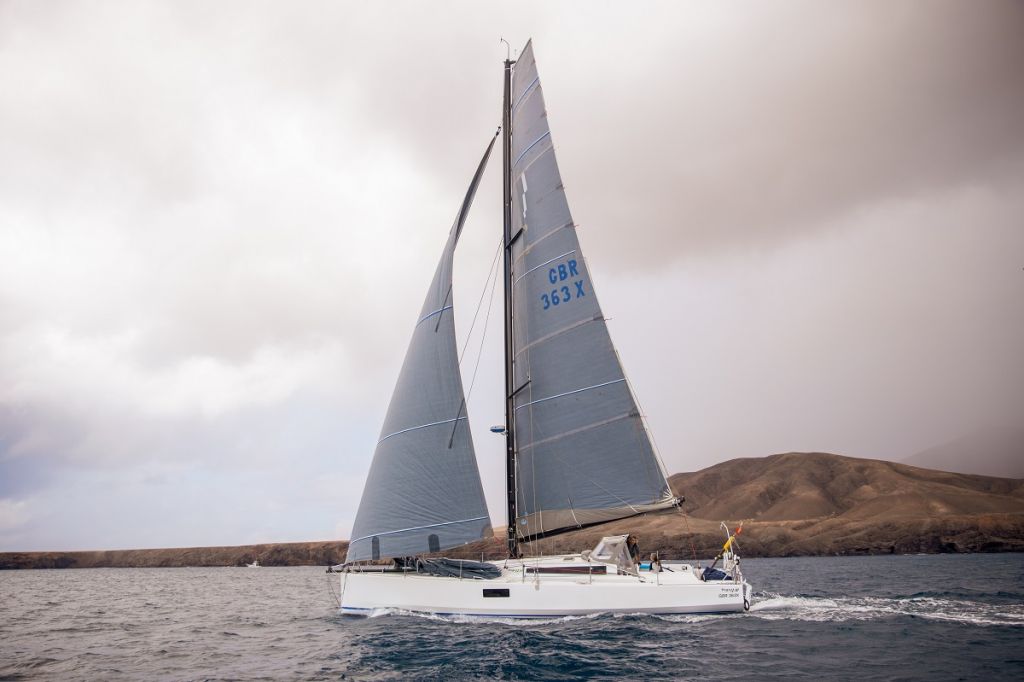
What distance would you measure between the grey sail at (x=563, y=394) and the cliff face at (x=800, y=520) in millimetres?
34890

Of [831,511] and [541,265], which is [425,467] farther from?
[831,511]

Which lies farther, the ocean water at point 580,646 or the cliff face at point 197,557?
the cliff face at point 197,557

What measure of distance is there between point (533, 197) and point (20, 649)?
918 inches

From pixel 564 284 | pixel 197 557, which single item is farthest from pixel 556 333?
pixel 197 557

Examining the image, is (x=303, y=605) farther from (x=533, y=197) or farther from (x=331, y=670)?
(x=533, y=197)

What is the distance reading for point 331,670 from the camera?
15.2m

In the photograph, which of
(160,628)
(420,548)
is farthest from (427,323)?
(160,628)

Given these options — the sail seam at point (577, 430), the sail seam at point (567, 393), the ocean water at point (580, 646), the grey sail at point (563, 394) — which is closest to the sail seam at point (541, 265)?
the grey sail at point (563, 394)

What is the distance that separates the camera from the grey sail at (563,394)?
22094mm

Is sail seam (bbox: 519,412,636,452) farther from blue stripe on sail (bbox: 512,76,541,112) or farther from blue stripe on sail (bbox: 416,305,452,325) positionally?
blue stripe on sail (bbox: 512,76,541,112)

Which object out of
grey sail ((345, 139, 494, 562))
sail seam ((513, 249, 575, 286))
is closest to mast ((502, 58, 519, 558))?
sail seam ((513, 249, 575, 286))

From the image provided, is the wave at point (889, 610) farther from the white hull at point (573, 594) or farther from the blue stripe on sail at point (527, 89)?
the blue stripe on sail at point (527, 89)

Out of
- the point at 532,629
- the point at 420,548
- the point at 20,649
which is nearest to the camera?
the point at 532,629

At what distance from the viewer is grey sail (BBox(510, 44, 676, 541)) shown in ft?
72.5
